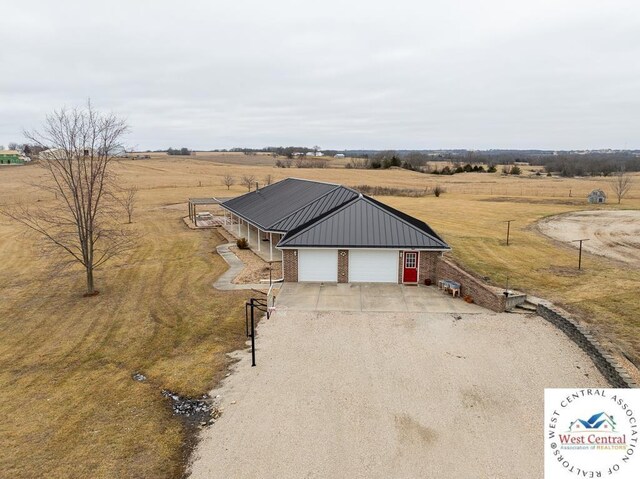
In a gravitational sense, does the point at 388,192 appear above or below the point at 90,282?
above

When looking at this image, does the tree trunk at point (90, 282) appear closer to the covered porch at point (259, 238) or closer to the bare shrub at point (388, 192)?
the covered porch at point (259, 238)

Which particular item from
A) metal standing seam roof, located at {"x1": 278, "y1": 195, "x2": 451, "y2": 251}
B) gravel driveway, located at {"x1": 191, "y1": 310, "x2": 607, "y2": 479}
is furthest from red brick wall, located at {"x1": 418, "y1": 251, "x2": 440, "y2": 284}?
gravel driveway, located at {"x1": 191, "y1": 310, "x2": 607, "y2": 479}

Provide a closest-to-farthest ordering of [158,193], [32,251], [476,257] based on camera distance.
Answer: [476,257], [32,251], [158,193]

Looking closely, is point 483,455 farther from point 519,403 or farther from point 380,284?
point 380,284

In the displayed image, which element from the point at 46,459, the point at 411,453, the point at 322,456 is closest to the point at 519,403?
the point at 411,453

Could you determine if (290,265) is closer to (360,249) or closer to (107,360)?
(360,249)

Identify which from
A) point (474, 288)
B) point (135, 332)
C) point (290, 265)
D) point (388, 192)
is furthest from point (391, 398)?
point (388, 192)
